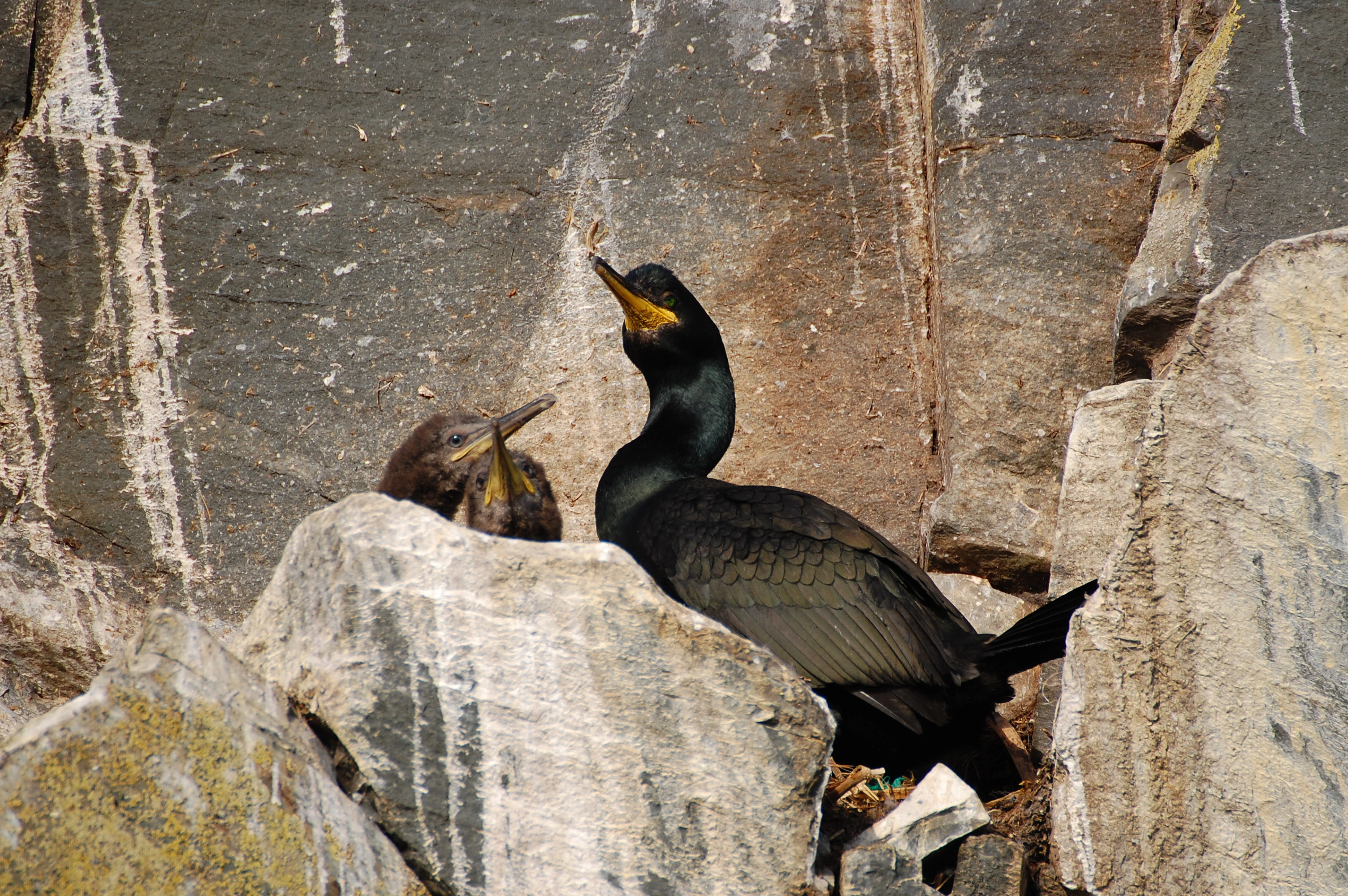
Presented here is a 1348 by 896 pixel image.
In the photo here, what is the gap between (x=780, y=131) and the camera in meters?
5.65

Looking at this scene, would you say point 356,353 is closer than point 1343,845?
No

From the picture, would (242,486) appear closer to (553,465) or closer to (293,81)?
(553,465)

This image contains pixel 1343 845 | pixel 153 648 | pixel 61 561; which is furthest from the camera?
pixel 61 561

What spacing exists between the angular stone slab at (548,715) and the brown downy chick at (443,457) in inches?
75.5

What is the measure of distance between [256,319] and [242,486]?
0.77 m

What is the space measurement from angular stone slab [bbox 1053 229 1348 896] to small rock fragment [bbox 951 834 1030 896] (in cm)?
13

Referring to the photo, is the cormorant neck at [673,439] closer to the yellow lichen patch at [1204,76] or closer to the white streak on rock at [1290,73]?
the yellow lichen patch at [1204,76]

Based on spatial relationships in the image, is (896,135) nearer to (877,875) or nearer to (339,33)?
(339,33)

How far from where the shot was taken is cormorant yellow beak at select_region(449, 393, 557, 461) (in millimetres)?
4777

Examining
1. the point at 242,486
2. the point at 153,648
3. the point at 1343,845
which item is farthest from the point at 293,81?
the point at 1343,845

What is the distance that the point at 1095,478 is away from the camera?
4.20 m

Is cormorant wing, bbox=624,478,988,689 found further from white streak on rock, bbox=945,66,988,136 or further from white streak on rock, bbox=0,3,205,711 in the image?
white streak on rock, bbox=0,3,205,711

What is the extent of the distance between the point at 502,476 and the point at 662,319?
0.92 meters

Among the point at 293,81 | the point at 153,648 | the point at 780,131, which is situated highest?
the point at 293,81
